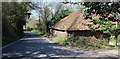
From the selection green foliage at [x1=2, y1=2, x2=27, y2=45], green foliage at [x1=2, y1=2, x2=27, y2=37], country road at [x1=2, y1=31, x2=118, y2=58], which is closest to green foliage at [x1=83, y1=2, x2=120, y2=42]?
country road at [x1=2, y1=31, x2=118, y2=58]

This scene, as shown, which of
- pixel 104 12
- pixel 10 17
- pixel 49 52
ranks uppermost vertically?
pixel 10 17

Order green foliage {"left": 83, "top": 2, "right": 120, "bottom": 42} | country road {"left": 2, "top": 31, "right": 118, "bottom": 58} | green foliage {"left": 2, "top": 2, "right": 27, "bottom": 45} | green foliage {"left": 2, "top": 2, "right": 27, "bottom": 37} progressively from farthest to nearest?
green foliage {"left": 2, "top": 2, "right": 27, "bottom": 37}
green foliage {"left": 2, "top": 2, "right": 27, "bottom": 45}
country road {"left": 2, "top": 31, "right": 118, "bottom": 58}
green foliage {"left": 83, "top": 2, "right": 120, "bottom": 42}

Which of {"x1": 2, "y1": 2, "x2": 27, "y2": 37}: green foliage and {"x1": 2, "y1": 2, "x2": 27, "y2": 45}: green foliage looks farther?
{"x1": 2, "y1": 2, "x2": 27, "y2": 37}: green foliage

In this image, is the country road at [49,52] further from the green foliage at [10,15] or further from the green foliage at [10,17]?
the green foliage at [10,15]

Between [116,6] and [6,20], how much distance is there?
19.2m

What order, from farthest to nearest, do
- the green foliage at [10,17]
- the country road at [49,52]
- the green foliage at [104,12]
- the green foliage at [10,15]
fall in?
the green foliage at [10,15], the green foliage at [10,17], the country road at [49,52], the green foliage at [104,12]

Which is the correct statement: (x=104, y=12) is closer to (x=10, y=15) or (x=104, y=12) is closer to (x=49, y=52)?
(x=49, y=52)

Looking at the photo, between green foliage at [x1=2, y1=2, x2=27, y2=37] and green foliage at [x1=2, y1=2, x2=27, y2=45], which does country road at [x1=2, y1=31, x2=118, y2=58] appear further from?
green foliage at [x1=2, y1=2, x2=27, y2=37]

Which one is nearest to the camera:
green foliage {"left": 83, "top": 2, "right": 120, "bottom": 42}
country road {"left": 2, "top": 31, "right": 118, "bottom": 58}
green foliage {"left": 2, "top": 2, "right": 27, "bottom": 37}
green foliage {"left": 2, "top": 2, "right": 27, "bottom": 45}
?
green foliage {"left": 83, "top": 2, "right": 120, "bottom": 42}

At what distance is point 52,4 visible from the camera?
38688 mm

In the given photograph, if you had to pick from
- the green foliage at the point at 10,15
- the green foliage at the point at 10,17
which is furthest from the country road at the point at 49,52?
the green foliage at the point at 10,15

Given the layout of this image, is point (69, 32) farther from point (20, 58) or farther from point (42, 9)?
point (42, 9)

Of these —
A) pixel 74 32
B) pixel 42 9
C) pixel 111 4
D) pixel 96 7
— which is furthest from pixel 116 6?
pixel 42 9

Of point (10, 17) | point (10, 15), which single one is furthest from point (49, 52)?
point (10, 15)
